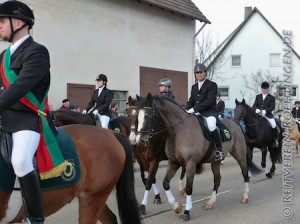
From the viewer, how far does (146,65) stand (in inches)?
720

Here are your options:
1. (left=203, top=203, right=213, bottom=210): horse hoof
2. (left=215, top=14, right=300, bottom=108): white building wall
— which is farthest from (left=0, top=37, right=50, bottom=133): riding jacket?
(left=215, top=14, right=300, bottom=108): white building wall

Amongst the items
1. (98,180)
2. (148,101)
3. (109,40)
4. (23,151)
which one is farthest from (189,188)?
(109,40)

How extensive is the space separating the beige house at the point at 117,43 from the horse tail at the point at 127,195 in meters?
9.21

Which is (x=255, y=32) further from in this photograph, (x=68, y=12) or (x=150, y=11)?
(x=68, y=12)

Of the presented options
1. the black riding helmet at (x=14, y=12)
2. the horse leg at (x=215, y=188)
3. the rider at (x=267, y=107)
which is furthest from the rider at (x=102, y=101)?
the black riding helmet at (x=14, y=12)

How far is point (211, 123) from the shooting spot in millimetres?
7723

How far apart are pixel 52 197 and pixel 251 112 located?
335 inches

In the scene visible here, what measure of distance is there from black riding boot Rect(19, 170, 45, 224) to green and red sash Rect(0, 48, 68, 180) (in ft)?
0.51

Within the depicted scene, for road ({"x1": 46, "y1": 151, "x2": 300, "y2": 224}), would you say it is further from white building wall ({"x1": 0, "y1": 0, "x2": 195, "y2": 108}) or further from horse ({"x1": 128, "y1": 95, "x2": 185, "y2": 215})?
white building wall ({"x1": 0, "y1": 0, "x2": 195, "y2": 108})

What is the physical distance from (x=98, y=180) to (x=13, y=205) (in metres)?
0.89

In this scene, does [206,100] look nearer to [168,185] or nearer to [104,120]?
[168,185]

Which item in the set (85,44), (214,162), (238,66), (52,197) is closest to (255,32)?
(238,66)

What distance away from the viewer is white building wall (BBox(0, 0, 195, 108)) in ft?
46.6

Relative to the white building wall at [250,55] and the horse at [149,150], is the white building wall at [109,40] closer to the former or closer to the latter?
the horse at [149,150]
